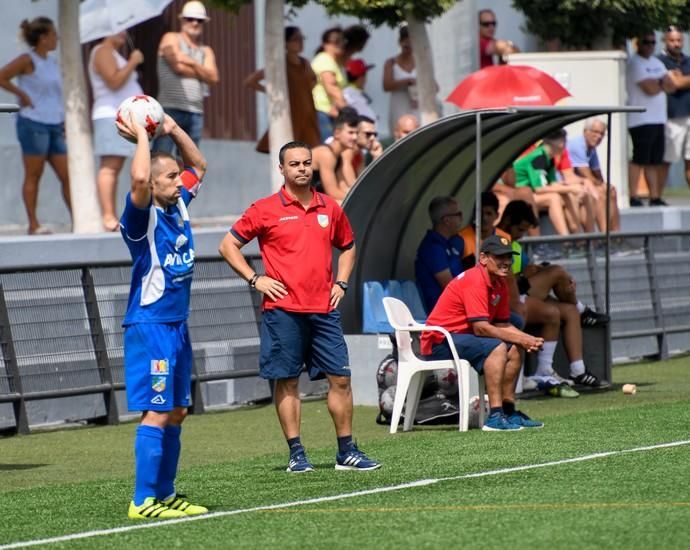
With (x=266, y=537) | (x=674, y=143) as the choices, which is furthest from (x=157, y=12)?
(x=266, y=537)

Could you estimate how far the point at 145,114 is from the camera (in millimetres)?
9469

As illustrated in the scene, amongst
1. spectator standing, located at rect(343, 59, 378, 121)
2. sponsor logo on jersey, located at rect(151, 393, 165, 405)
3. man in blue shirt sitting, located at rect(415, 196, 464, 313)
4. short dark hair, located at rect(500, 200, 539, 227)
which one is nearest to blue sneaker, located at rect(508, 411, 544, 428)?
man in blue shirt sitting, located at rect(415, 196, 464, 313)

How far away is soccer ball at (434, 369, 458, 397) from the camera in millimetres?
13867

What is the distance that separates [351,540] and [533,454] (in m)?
3.29

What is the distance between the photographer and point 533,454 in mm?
11367

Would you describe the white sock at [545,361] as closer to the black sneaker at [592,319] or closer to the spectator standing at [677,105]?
the black sneaker at [592,319]

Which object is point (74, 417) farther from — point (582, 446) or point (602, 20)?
point (602, 20)

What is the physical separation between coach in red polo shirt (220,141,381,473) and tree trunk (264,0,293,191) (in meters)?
8.05

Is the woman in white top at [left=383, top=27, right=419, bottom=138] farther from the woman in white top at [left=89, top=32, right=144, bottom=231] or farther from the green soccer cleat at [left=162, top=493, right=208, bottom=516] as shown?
the green soccer cleat at [left=162, top=493, right=208, bottom=516]

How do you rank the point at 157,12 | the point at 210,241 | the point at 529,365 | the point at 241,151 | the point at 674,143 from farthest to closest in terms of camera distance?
the point at 241,151 < the point at 674,143 < the point at 157,12 < the point at 210,241 < the point at 529,365

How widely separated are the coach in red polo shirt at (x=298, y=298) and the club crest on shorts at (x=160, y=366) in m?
2.03

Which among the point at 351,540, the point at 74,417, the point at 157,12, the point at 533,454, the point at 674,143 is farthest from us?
the point at 674,143

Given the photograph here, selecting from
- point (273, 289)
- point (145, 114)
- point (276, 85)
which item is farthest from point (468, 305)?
point (276, 85)

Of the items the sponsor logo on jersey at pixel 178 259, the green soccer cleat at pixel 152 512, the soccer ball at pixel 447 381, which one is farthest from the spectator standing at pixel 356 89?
the green soccer cleat at pixel 152 512
